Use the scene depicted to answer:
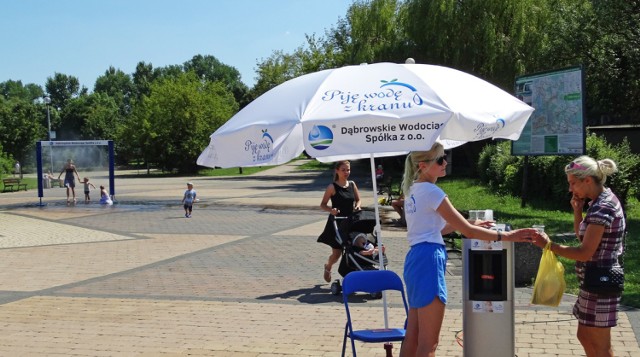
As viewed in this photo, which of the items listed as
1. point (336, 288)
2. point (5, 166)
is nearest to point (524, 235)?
point (336, 288)

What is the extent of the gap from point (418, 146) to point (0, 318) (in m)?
5.89

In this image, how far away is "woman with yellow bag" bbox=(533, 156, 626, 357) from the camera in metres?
4.18

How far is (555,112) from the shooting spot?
50.2 feet

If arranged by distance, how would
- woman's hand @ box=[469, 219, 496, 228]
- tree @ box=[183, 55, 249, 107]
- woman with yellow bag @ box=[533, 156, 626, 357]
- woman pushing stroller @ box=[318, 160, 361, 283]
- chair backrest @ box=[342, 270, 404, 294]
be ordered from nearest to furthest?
woman with yellow bag @ box=[533, 156, 626, 357]
woman's hand @ box=[469, 219, 496, 228]
chair backrest @ box=[342, 270, 404, 294]
woman pushing stroller @ box=[318, 160, 361, 283]
tree @ box=[183, 55, 249, 107]

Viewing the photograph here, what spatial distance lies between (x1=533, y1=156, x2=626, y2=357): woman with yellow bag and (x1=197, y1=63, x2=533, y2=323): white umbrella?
0.79 m

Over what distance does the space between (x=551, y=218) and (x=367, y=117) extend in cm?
1298

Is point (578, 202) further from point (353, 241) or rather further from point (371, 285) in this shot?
point (353, 241)

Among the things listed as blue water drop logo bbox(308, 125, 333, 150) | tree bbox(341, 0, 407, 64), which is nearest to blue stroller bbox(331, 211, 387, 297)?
blue water drop logo bbox(308, 125, 333, 150)

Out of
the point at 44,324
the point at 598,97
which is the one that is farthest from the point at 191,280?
the point at 598,97

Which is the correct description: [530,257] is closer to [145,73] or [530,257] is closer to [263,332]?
[263,332]

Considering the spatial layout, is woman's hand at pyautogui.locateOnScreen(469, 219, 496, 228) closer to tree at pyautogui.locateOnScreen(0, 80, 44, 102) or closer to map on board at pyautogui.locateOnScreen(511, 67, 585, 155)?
map on board at pyautogui.locateOnScreen(511, 67, 585, 155)

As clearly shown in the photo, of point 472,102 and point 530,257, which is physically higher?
point 472,102

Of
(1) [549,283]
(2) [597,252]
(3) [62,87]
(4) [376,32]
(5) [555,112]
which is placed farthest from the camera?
(3) [62,87]

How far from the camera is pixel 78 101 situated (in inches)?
3590
